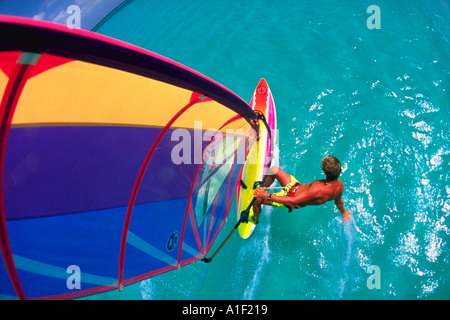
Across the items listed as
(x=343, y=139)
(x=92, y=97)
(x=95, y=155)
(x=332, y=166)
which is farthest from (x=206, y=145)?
(x=343, y=139)

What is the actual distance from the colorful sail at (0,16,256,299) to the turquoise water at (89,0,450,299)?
1774 millimetres

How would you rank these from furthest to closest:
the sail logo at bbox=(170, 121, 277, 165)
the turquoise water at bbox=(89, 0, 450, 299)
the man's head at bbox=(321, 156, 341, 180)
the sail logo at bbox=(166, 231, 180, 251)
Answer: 1. the turquoise water at bbox=(89, 0, 450, 299)
2. the man's head at bbox=(321, 156, 341, 180)
3. the sail logo at bbox=(166, 231, 180, 251)
4. the sail logo at bbox=(170, 121, 277, 165)

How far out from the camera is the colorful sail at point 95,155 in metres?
1.25

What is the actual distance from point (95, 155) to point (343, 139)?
4003 mm

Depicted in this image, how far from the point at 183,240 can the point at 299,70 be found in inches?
164

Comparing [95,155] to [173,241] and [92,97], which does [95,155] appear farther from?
[173,241]

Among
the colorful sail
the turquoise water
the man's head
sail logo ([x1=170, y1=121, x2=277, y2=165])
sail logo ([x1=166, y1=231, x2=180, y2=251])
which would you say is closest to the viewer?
the colorful sail

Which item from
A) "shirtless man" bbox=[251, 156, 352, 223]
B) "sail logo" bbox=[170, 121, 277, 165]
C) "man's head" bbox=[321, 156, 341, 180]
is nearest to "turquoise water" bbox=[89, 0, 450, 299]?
"shirtless man" bbox=[251, 156, 352, 223]

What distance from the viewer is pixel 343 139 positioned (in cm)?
462

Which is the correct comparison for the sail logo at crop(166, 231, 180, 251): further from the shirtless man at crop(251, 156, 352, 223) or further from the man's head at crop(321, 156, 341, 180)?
the man's head at crop(321, 156, 341, 180)

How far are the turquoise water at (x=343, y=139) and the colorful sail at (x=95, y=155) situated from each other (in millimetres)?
1774

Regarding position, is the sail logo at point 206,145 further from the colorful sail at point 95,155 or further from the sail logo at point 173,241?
the sail logo at point 173,241

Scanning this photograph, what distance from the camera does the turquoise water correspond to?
385 centimetres

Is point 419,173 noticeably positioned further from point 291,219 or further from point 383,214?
point 291,219
